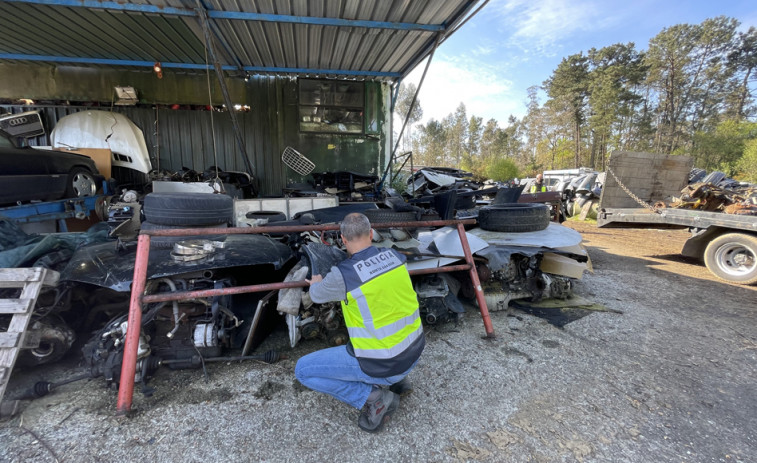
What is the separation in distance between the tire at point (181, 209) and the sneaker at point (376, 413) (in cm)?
239

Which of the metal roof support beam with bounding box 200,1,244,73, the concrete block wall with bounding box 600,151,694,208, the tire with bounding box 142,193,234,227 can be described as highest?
the metal roof support beam with bounding box 200,1,244,73

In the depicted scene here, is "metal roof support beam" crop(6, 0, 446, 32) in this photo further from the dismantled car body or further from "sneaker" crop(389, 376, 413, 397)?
"sneaker" crop(389, 376, 413, 397)

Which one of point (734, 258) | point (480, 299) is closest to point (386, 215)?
point (480, 299)

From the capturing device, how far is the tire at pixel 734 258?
4836 millimetres

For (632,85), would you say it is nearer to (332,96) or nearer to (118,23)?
(332,96)

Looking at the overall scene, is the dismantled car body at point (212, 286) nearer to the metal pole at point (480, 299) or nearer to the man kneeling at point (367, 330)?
the metal pole at point (480, 299)

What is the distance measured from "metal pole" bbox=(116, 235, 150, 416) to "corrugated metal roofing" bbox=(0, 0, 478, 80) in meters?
3.94

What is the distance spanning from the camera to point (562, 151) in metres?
35.6

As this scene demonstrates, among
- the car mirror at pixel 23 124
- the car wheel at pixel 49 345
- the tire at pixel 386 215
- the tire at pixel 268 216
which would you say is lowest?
→ the car wheel at pixel 49 345

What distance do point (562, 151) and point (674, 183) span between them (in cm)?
3270

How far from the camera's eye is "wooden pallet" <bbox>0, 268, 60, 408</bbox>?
1947 mm

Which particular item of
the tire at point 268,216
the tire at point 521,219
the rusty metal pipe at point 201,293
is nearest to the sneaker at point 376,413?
the rusty metal pipe at point 201,293

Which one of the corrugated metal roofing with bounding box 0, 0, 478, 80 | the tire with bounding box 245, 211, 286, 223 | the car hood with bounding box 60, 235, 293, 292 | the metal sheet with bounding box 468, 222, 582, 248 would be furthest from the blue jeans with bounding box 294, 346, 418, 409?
the corrugated metal roofing with bounding box 0, 0, 478, 80

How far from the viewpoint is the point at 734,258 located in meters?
5.14
